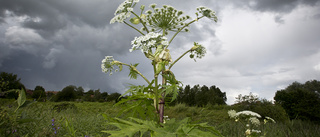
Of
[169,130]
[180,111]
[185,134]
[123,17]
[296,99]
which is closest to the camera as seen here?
[185,134]

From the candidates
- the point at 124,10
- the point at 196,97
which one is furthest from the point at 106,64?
the point at 196,97

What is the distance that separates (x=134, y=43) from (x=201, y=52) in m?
1.12

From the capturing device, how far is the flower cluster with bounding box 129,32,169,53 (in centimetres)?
228

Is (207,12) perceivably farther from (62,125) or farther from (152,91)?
(62,125)

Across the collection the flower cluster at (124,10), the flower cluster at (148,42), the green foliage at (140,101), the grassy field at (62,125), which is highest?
the flower cluster at (124,10)

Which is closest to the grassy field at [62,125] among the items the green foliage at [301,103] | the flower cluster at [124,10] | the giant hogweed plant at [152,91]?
the giant hogweed plant at [152,91]

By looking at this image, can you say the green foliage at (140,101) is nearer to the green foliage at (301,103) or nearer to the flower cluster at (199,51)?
the flower cluster at (199,51)

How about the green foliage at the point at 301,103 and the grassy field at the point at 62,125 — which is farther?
the green foliage at the point at 301,103

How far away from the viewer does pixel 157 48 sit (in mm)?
2354

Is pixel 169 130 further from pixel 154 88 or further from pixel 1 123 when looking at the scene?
pixel 1 123

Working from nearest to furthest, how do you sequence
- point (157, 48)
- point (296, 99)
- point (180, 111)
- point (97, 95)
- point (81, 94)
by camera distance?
point (157, 48), point (296, 99), point (180, 111), point (97, 95), point (81, 94)

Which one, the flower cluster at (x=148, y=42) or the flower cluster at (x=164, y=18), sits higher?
the flower cluster at (x=164, y=18)

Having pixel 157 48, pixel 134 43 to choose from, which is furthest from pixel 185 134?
pixel 134 43

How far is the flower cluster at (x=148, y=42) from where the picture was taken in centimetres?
228
